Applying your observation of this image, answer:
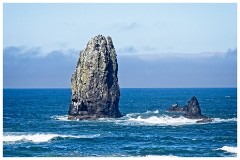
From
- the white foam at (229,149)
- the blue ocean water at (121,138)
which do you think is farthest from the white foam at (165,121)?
the white foam at (229,149)

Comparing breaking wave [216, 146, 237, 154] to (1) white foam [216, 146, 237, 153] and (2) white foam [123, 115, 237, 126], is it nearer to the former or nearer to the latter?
(1) white foam [216, 146, 237, 153]

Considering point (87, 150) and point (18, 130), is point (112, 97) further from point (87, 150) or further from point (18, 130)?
point (87, 150)

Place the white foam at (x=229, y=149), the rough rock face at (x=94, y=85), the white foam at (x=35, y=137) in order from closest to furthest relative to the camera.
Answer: the white foam at (x=229, y=149)
the white foam at (x=35, y=137)
the rough rock face at (x=94, y=85)

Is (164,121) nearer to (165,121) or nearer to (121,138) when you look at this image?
(165,121)

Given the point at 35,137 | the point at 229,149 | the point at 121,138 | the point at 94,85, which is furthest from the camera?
the point at 94,85

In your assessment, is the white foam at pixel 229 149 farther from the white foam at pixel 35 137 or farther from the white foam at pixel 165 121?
the white foam at pixel 165 121

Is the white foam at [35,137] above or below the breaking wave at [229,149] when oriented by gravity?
above

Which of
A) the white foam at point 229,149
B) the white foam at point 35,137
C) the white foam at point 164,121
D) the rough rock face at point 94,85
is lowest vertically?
the white foam at point 229,149

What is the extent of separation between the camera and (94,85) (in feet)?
251

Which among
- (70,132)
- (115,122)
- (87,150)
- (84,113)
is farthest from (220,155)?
(84,113)

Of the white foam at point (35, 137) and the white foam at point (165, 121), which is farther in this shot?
the white foam at point (165, 121)

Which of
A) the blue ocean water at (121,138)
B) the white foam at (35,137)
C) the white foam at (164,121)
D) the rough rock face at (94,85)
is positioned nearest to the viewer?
the blue ocean water at (121,138)

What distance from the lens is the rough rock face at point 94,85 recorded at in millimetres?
76125

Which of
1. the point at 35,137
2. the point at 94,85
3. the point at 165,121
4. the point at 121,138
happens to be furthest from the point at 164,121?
the point at 35,137
